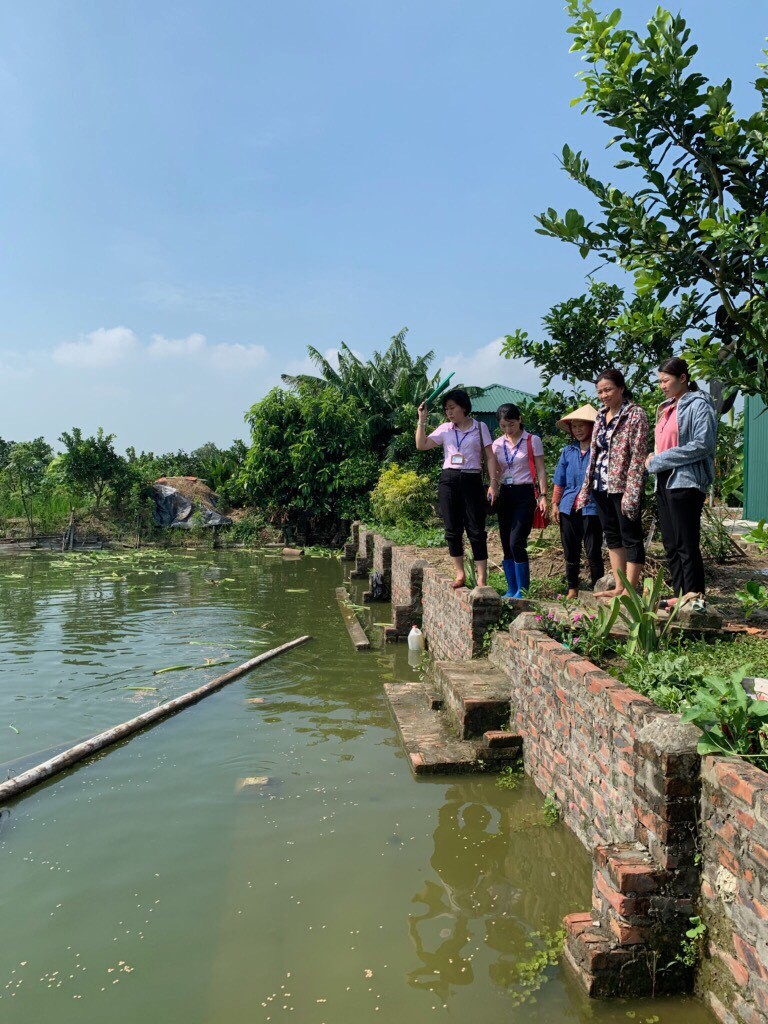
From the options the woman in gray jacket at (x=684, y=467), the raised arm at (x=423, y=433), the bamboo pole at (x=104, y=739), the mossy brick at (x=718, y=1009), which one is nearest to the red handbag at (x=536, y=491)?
the raised arm at (x=423, y=433)

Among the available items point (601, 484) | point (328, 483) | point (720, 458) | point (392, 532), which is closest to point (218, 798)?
point (601, 484)

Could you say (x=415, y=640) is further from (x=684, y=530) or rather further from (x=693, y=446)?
(x=693, y=446)

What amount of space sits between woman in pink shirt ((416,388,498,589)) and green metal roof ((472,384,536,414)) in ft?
99.9

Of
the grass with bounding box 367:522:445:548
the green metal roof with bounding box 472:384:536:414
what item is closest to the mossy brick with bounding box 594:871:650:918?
the grass with bounding box 367:522:445:548

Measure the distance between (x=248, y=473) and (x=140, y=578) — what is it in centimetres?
880

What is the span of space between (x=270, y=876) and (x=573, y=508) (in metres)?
4.09

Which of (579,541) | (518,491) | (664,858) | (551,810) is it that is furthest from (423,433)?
(664,858)

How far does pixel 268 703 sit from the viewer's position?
6.22 meters

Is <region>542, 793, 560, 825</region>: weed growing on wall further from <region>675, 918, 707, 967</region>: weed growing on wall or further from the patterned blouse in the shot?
the patterned blouse

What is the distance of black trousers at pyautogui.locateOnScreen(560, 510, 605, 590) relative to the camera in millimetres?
6383

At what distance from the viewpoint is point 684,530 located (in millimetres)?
4617

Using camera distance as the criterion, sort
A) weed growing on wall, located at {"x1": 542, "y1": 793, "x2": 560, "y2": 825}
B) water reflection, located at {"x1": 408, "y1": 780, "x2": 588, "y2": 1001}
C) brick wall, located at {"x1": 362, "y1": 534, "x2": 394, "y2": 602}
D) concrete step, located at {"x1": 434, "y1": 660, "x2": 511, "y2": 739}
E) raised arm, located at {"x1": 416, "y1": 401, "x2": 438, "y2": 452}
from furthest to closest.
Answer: brick wall, located at {"x1": 362, "y1": 534, "x2": 394, "y2": 602}
raised arm, located at {"x1": 416, "y1": 401, "x2": 438, "y2": 452}
concrete step, located at {"x1": 434, "y1": 660, "x2": 511, "y2": 739}
weed growing on wall, located at {"x1": 542, "y1": 793, "x2": 560, "y2": 825}
water reflection, located at {"x1": 408, "y1": 780, "x2": 588, "y2": 1001}

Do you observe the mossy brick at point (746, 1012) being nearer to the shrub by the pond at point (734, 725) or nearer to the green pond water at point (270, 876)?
the green pond water at point (270, 876)

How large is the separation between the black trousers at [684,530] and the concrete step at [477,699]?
1.41 meters
